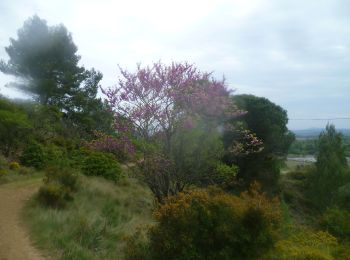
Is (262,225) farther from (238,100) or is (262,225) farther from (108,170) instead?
(238,100)

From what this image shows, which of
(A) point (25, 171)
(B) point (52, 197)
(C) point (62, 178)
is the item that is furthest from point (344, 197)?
(B) point (52, 197)

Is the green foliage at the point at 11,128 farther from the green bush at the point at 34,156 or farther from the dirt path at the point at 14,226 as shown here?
the dirt path at the point at 14,226

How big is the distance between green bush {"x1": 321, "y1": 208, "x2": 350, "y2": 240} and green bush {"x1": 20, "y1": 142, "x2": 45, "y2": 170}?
39.6 feet

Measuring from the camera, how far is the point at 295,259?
18.0 feet

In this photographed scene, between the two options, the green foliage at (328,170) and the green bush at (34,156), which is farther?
the green foliage at (328,170)

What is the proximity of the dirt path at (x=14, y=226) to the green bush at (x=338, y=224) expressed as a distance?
8652mm

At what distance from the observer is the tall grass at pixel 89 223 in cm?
662

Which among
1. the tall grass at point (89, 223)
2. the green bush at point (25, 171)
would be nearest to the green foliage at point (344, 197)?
the tall grass at point (89, 223)

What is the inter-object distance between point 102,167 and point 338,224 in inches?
332

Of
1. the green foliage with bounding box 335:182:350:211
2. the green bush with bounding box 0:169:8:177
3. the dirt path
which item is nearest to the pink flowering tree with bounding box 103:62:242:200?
the dirt path

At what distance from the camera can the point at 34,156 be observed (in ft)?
59.9

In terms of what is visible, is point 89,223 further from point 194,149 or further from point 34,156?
point 34,156

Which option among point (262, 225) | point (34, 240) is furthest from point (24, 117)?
point (262, 225)

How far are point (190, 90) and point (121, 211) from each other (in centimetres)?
353
